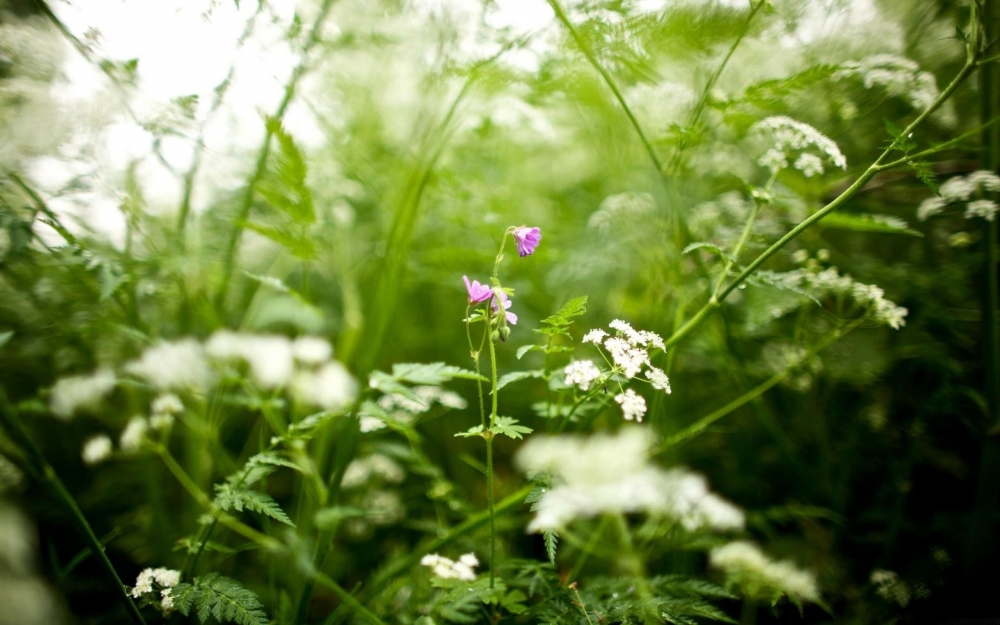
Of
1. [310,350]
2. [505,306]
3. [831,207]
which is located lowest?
[310,350]

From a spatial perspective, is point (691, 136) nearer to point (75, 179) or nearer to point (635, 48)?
point (635, 48)

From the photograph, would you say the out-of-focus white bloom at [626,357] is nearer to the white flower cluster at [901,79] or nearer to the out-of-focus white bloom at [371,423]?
the out-of-focus white bloom at [371,423]

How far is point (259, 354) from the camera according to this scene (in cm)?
171

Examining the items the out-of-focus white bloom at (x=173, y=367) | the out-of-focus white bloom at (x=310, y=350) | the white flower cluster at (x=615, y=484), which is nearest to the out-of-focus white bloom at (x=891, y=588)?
the white flower cluster at (x=615, y=484)

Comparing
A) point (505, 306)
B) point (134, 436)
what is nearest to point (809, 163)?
point (505, 306)

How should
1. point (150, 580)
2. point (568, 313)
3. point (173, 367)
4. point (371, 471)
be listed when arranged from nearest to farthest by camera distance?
point (568, 313), point (150, 580), point (173, 367), point (371, 471)

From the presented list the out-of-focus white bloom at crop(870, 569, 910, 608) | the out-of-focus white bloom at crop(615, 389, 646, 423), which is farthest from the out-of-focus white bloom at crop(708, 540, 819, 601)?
the out-of-focus white bloom at crop(615, 389, 646, 423)

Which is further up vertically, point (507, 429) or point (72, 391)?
point (507, 429)

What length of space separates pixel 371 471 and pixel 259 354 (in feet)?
1.97

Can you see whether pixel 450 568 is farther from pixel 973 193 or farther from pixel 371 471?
pixel 973 193

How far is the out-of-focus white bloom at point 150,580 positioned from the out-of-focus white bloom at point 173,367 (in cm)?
54

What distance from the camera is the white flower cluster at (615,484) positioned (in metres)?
1.27

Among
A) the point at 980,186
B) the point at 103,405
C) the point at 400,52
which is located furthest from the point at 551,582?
the point at 400,52

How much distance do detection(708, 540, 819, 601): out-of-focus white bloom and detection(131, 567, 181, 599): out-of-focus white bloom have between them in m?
1.43
